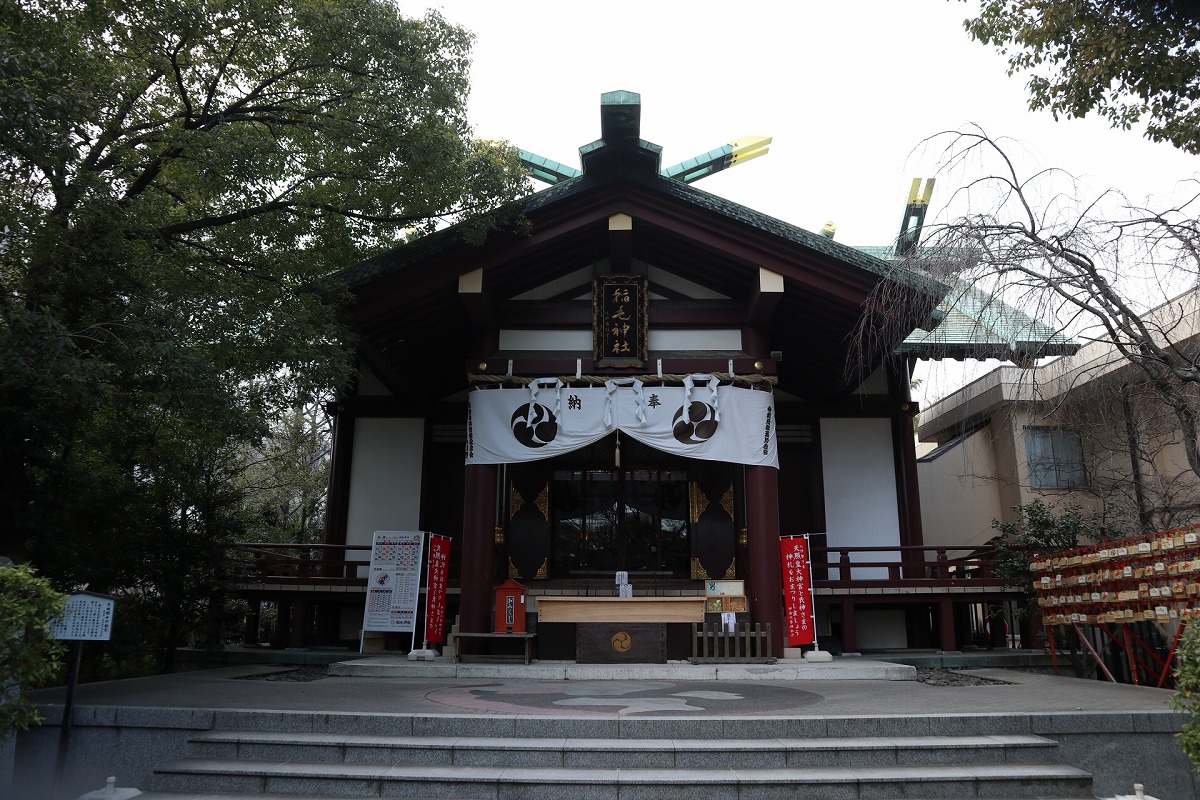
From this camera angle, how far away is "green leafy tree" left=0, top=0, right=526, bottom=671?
756cm

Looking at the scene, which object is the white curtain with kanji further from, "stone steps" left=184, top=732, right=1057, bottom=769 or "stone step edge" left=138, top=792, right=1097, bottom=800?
"stone step edge" left=138, top=792, right=1097, bottom=800

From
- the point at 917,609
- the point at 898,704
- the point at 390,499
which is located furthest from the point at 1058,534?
the point at 390,499

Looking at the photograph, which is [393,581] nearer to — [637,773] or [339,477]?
[339,477]

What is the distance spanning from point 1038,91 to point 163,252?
9327 millimetres

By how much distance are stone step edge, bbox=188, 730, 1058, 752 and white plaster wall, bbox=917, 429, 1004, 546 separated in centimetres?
1288

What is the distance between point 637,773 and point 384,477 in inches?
391

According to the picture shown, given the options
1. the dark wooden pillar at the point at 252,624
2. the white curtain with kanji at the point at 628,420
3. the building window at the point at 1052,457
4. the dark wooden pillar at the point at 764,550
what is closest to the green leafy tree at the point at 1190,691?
the dark wooden pillar at the point at 764,550

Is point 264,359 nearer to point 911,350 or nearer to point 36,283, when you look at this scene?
point 36,283

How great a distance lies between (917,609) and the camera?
14211 millimetres

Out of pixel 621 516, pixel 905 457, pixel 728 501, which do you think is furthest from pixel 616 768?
pixel 905 457

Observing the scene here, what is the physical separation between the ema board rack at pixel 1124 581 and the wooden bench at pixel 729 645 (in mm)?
3505

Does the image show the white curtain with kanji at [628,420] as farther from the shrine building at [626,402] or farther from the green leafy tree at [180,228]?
the green leafy tree at [180,228]

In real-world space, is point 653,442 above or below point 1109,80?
below

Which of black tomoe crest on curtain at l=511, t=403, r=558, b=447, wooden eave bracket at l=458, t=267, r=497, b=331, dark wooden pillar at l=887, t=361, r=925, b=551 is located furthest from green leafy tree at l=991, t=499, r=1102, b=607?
wooden eave bracket at l=458, t=267, r=497, b=331
